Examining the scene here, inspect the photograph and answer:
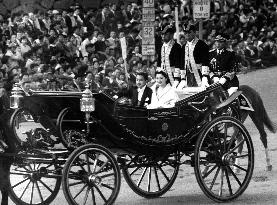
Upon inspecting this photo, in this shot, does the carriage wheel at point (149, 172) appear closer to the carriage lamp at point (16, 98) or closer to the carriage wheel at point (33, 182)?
the carriage wheel at point (33, 182)

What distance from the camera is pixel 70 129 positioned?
11.4 metres

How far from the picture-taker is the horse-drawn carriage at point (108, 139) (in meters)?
11.1

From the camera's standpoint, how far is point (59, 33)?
2494 cm

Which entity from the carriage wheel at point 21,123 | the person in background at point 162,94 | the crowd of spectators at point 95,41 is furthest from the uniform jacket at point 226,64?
the carriage wheel at point 21,123

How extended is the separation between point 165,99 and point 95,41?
1325 centimetres

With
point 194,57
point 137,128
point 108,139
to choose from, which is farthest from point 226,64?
point 108,139

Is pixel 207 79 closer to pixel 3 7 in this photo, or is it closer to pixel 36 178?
pixel 36 178

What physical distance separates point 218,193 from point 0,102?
317cm

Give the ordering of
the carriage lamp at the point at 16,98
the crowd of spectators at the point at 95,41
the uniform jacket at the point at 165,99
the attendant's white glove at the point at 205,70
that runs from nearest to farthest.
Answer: the carriage lamp at the point at 16,98 < the uniform jacket at the point at 165,99 < the attendant's white glove at the point at 205,70 < the crowd of spectators at the point at 95,41

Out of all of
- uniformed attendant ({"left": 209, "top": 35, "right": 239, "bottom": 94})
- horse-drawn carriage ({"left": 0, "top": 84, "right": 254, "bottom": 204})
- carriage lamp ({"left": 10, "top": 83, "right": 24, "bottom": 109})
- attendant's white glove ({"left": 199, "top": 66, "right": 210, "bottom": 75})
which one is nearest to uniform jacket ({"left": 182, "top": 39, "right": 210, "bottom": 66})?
uniformed attendant ({"left": 209, "top": 35, "right": 239, "bottom": 94})

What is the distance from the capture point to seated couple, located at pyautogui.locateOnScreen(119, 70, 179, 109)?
12.6 m

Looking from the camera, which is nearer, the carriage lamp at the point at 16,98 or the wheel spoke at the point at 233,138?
the carriage lamp at the point at 16,98

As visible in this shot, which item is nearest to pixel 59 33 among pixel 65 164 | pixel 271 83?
pixel 271 83

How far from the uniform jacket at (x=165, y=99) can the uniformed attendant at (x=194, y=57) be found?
269 centimetres
